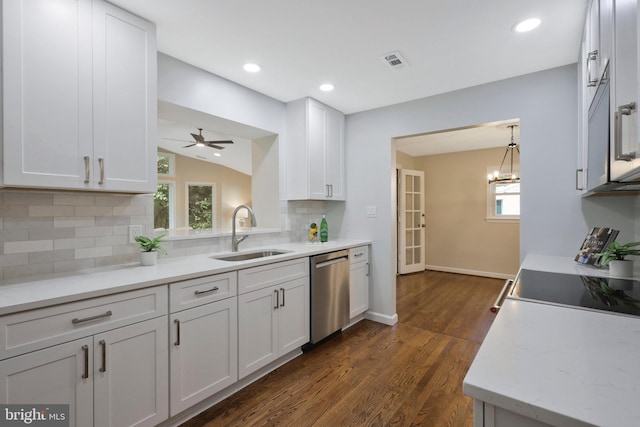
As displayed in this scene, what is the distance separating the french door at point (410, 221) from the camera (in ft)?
18.6

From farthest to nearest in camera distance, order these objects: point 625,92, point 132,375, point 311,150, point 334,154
Answer: 1. point 334,154
2. point 311,150
3. point 132,375
4. point 625,92

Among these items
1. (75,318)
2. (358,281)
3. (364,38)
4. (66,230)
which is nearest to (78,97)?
(66,230)

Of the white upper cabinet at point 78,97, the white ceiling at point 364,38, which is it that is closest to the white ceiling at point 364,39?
the white ceiling at point 364,38

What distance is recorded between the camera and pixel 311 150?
10.4 feet

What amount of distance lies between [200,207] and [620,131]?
26.6 ft

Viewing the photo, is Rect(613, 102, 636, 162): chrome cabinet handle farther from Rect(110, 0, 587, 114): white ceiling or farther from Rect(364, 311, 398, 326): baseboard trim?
Rect(364, 311, 398, 326): baseboard trim

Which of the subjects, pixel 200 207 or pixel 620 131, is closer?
pixel 620 131

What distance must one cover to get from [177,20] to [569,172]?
2.98 metres

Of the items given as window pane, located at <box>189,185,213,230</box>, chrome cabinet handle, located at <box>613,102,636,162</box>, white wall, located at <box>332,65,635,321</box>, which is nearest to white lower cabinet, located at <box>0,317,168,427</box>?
chrome cabinet handle, located at <box>613,102,636,162</box>

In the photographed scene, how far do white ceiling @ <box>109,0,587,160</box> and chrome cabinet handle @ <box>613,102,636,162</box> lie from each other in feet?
3.84

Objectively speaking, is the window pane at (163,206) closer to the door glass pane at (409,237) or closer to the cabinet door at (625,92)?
the door glass pane at (409,237)

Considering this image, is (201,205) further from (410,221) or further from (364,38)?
(364,38)

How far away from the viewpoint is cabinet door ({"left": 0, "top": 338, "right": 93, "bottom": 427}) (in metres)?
1.18

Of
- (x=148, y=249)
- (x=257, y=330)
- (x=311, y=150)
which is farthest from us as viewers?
(x=311, y=150)
